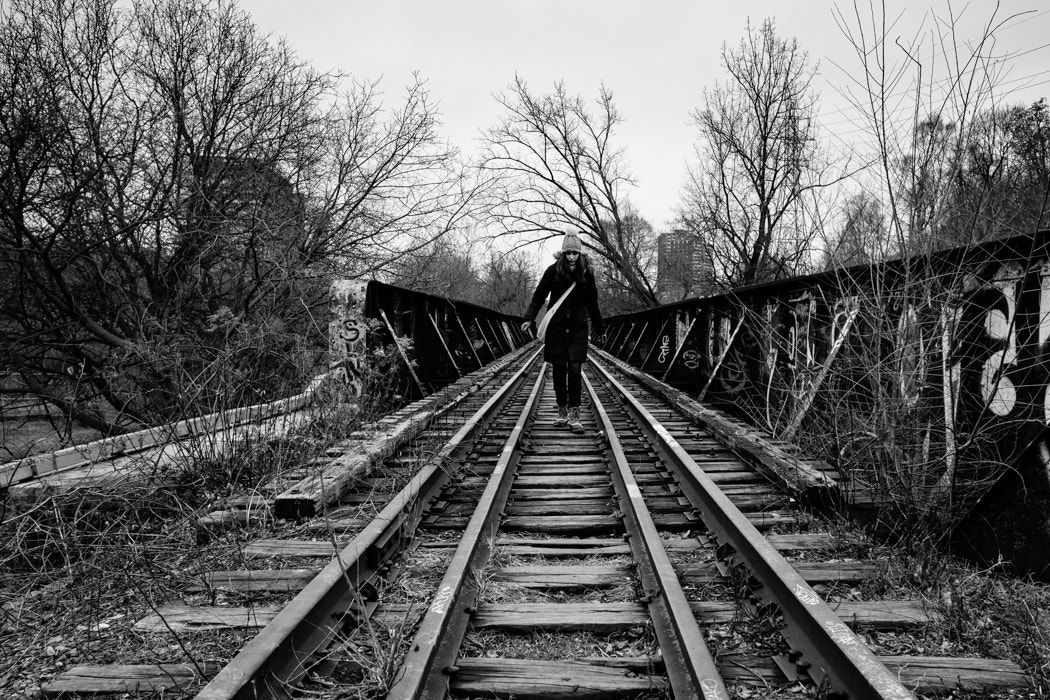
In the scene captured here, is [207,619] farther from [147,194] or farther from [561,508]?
[147,194]

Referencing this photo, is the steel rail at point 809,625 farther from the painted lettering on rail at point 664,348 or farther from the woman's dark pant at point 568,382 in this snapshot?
the painted lettering on rail at point 664,348

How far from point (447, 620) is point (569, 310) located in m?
4.45

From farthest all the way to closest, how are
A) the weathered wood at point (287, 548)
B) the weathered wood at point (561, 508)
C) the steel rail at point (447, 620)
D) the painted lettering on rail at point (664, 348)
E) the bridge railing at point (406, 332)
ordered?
the painted lettering on rail at point (664, 348)
the bridge railing at point (406, 332)
the weathered wood at point (561, 508)
the weathered wood at point (287, 548)
the steel rail at point (447, 620)

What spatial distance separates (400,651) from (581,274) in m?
4.67

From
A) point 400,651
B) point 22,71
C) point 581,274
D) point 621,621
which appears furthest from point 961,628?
point 22,71

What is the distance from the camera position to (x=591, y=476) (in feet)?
15.0

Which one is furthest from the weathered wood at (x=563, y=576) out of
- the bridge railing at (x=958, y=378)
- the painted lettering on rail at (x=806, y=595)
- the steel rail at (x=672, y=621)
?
the bridge railing at (x=958, y=378)

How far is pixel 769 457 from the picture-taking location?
4223 mm

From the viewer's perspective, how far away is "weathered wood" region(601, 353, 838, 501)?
3523 millimetres

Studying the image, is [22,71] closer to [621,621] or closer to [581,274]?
[581,274]

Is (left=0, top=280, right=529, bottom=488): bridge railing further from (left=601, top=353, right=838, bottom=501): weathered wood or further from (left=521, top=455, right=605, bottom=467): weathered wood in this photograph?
(left=601, top=353, right=838, bottom=501): weathered wood

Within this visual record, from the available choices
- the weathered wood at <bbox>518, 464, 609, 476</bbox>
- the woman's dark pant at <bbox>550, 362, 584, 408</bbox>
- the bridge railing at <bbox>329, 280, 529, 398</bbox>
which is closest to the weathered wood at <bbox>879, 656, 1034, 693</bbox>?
the weathered wood at <bbox>518, 464, 609, 476</bbox>

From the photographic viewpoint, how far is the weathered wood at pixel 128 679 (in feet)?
5.95

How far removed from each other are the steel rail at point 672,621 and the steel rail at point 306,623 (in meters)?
1.13
